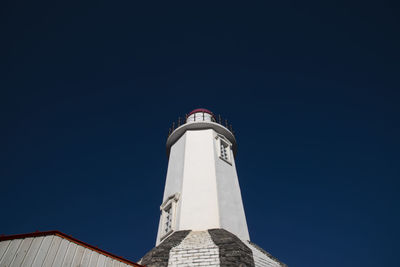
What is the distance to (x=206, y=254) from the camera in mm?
9938

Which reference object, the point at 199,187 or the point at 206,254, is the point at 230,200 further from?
the point at 206,254

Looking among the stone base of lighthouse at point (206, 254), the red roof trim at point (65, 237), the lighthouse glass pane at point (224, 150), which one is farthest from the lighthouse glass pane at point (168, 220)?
the red roof trim at point (65, 237)

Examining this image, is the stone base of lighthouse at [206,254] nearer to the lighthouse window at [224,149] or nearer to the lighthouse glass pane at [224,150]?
the lighthouse window at [224,149]

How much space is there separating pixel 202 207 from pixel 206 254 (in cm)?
324

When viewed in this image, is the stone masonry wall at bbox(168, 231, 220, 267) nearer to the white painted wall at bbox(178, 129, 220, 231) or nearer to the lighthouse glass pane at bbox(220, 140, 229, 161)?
the white painted wall at bbox(178, 129, 220, 231)

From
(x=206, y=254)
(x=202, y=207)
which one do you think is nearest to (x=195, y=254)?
(x=206, y=254)

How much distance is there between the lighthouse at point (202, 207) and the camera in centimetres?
998

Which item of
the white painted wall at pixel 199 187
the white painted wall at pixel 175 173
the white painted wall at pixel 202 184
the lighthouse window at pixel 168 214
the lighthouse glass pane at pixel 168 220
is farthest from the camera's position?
the white painted wall at pixel 175 173

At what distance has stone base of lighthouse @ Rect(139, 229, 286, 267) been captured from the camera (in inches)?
380

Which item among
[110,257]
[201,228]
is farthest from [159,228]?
[110,257]

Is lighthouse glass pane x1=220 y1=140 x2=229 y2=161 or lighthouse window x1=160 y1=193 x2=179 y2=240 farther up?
lighthouse glass pane x1=220 y1=140 x2=229 y2=161

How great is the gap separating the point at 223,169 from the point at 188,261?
665 cm

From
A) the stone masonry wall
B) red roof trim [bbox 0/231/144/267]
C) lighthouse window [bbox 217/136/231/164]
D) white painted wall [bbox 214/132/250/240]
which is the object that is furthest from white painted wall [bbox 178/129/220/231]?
red roof trim [bbox 0/231/144/267]

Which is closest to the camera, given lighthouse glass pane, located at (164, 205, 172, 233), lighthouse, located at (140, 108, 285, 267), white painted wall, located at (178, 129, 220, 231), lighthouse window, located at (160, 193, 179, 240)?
lighthouse, located at (140, 108, 285, 267)
